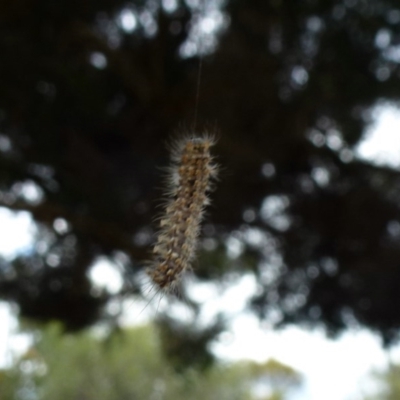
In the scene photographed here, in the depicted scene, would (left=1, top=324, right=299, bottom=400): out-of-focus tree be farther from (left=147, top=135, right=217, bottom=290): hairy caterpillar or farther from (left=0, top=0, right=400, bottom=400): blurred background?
(left=147, top=135, right=217, bottom=290): hairy caterpillar

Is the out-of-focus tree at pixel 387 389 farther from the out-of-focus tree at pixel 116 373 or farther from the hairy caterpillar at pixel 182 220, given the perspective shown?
the hairy caterpillar at pixel 182 220

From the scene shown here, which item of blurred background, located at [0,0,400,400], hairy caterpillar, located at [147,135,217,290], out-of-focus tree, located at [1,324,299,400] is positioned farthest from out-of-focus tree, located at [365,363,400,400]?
hairy caterpillar, located at [147,135,217,290]

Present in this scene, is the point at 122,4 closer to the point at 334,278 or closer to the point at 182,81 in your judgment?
the point at 182,81

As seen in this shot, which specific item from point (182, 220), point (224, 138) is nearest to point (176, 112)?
point (224, 138)

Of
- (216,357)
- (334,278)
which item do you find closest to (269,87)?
(334,278)

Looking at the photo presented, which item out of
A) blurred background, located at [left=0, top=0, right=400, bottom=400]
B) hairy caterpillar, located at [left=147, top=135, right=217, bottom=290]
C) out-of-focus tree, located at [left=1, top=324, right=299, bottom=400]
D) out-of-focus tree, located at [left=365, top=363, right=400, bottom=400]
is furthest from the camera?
out-of-focus tree, located at [left=365, top=363, right=400, bottom=400]

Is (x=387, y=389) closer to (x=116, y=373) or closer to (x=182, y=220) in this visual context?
(x=116, y=373)
